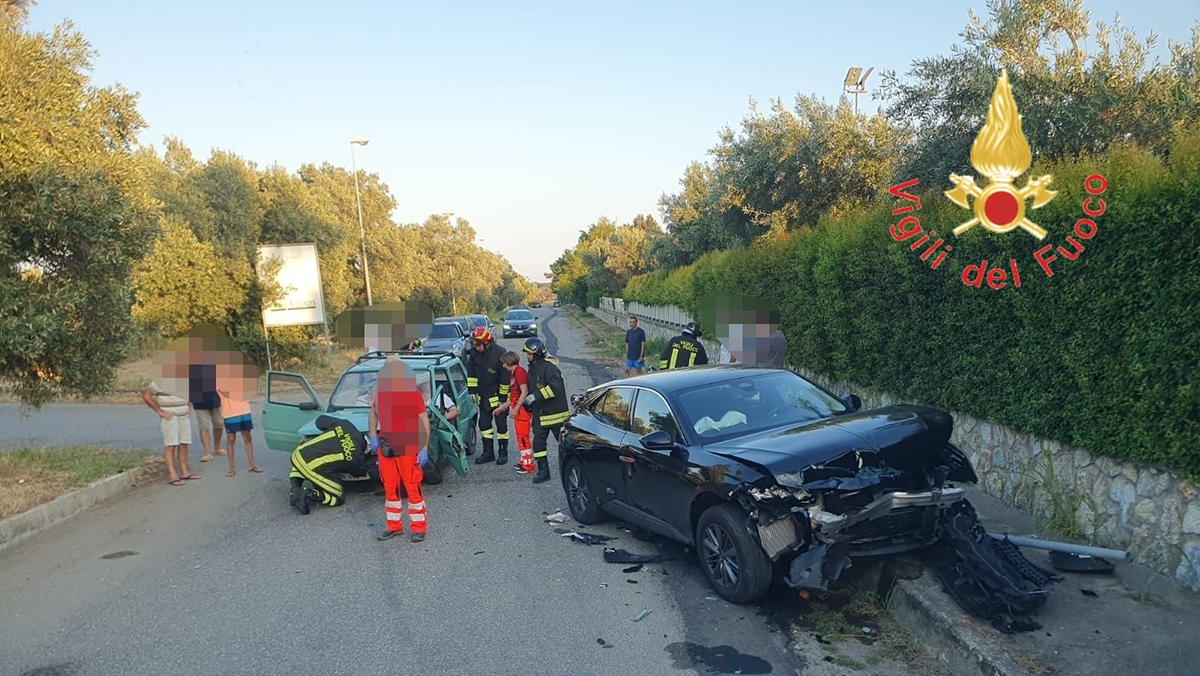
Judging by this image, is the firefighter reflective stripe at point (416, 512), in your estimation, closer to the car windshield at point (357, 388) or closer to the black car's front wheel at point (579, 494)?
the black car's front wheel at point (579, 494)

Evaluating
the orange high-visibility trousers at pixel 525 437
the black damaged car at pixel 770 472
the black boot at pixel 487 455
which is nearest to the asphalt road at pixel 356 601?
the black damaged car at pixel 770 472

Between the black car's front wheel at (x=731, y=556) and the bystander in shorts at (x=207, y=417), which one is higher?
the bystander in shorts at (x=207, y=417)

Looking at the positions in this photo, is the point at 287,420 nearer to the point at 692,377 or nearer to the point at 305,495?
the point at 305,495

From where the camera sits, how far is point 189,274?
68.4ft

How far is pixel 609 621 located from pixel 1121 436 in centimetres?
387

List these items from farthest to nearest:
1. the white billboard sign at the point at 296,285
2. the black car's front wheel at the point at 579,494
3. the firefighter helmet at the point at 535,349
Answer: the white billboard sign at the point at 296,285 → the firefighter helmet at the point at 535,349 → the black car's front wheel at the point at 579,494

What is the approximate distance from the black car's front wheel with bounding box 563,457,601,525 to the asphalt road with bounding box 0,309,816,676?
202 mm

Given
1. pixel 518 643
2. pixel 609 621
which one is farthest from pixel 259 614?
pixel 609 621

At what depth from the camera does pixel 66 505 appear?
30.0ft

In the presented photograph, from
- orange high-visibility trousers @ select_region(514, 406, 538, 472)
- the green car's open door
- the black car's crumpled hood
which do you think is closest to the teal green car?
the green car's open door

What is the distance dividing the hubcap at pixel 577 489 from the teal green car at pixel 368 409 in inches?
64.7

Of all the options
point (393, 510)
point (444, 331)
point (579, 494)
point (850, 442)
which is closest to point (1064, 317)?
point (850, 442)

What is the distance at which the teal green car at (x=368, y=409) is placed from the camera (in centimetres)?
940

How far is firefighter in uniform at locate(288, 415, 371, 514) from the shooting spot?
28.5ft
